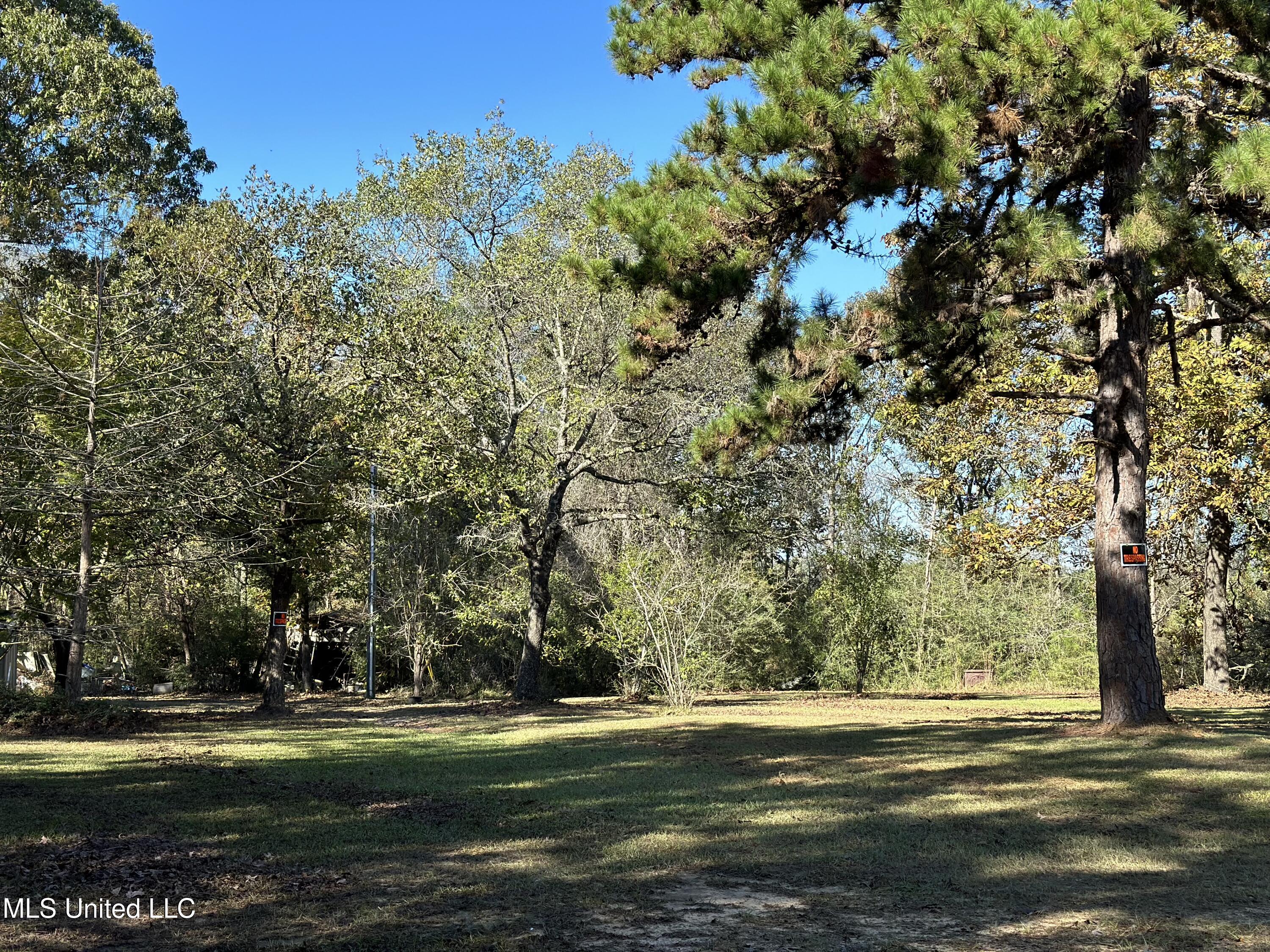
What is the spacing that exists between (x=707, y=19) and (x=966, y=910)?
8617 millimetres

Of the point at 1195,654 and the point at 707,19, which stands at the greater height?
the point at 707,19

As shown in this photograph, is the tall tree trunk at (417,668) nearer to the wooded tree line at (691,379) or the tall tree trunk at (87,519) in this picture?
the wooded tree line at (691,379)

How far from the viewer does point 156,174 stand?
3209cm

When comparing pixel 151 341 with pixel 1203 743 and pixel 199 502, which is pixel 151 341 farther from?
pixel 1203 743

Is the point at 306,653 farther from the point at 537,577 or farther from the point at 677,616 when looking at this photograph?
the point at 677,616

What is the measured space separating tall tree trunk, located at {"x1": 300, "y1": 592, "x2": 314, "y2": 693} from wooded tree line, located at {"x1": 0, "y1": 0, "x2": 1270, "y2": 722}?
0.83ft

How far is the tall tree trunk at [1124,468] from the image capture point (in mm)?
11391

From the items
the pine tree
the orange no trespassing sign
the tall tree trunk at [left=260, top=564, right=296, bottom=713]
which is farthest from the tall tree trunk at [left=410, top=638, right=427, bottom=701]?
the orange no trespassing sign

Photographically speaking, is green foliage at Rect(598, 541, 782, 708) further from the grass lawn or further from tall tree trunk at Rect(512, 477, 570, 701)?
the grass lawn

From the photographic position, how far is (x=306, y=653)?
98.8ft

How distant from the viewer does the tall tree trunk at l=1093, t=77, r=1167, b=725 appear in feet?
37.4

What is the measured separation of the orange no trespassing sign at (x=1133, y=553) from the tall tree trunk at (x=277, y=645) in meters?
13.7

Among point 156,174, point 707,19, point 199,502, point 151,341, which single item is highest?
point 156,174

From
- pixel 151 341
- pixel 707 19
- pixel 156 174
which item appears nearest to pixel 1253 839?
pixel 707 19
